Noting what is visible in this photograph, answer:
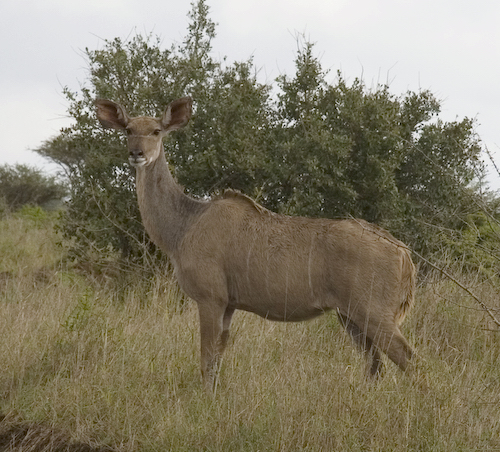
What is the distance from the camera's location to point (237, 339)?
296 inches

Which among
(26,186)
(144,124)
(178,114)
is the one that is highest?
(178,114)

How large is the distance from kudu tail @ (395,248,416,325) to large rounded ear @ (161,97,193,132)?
248cm

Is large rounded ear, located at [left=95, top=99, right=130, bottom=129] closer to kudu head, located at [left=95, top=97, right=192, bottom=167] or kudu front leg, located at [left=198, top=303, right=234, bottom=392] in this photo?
kudu head, located at [left=95, top=97, right=192, bottom=167]

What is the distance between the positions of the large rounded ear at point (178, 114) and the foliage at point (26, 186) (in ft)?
73.1

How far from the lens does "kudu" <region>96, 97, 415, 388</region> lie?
21.4 feet

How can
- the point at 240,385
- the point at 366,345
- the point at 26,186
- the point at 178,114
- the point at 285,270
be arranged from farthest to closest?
the point at 26,186
the point at 178,114
the point at 366,345
the point at 285,270
the point at 240,385

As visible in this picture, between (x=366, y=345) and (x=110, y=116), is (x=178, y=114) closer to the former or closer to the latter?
(x=110, y=116)

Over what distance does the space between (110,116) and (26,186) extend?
74.8 feet

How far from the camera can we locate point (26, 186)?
29672mm

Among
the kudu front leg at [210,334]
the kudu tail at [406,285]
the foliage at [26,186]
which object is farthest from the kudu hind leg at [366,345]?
the foliage at [26,186]

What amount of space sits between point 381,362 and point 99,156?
5.39 meters

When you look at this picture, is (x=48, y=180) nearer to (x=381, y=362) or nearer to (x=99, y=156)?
(x=99, y=156)

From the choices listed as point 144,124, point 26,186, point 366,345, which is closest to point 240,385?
point 366,345

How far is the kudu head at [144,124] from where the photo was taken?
7301mm
